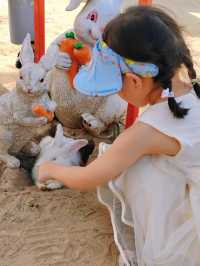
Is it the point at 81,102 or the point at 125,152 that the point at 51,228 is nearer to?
the point at 125,152

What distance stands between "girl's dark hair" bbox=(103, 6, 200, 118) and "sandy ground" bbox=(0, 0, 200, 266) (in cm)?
26

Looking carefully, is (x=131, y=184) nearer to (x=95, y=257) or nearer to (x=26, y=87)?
(x=95, y=257)

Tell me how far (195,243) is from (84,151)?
727 mm

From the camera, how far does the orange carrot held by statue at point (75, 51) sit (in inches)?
75.9

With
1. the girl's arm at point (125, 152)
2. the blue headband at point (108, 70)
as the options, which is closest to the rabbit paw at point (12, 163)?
the girl's arm at point (125, 152)

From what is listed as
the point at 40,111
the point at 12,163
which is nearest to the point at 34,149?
the point at 12,163

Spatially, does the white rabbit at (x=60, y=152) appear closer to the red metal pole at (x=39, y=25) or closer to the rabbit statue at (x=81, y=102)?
the rabbit statue at (x=81, y=102)

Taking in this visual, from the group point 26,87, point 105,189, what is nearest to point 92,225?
point 105,189

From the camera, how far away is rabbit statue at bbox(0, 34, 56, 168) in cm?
182

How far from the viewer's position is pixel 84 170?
4.64ft

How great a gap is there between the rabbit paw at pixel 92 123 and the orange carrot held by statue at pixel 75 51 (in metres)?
0.24

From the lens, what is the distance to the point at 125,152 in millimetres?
1324

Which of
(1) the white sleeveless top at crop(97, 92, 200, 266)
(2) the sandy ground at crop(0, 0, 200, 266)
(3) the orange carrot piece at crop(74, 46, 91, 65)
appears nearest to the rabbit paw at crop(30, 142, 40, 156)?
(2) the sandy ground at crop(0, 0, 200, 266)

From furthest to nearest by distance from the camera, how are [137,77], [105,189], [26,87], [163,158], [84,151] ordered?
[84,151] < [26,87] < [105,189] < [163,158] < [137,77]
